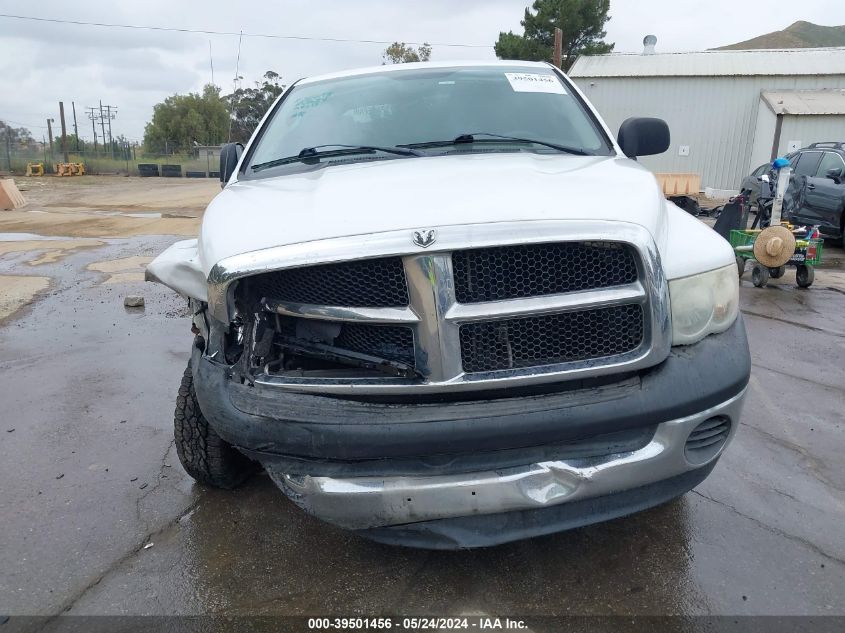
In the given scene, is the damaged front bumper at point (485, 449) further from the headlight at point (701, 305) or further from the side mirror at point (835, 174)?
the side mirror at point (835, 174)

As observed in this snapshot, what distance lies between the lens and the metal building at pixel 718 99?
2367cm

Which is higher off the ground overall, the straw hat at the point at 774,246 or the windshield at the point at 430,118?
the windshield at the point at 430,118

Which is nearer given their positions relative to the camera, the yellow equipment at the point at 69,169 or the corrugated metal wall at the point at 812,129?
the corrugated metal wall at the point at 812,129

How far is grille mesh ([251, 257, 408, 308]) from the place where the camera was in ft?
6.31

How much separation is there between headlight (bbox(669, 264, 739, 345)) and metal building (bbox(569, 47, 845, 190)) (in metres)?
23.3

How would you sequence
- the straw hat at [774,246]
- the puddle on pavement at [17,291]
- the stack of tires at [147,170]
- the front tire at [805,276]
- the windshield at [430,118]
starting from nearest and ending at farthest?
the windshield at [430,118] < the puddle on pavement at [17,291] < the straw hat at [774,246] < the front tire at [805,276] < the stack of tires at [147,170]

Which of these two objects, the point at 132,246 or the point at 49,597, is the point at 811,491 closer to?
the point at 49,597

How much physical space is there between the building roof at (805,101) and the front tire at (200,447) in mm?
23746

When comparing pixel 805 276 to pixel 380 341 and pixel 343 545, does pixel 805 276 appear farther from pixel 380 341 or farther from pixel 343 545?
pixel 380 341

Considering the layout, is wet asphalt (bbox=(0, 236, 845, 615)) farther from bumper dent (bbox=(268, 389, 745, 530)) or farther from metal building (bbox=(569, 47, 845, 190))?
metal building (bbox=(569, 47, 845, 190))

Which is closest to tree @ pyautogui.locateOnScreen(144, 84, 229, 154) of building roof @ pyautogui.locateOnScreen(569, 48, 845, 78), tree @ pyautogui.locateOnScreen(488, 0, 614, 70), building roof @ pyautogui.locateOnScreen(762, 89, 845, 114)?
tree @ pyautogui.locateOnScreen(488, 0, 614, 70)

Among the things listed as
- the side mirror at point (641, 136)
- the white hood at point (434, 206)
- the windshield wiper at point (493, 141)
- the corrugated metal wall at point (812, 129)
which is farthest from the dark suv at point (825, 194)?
the corrugated metal wall at point (812, 129)

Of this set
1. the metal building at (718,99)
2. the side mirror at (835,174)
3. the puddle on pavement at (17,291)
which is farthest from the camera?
the metal building at (718,99)

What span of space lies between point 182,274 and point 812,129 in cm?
2423
